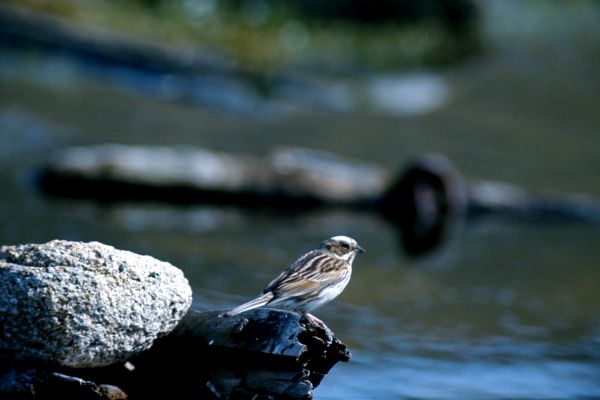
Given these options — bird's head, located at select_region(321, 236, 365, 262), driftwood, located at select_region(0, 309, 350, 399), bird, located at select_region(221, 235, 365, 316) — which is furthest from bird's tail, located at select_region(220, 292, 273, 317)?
bird's head, located at select_region(321, 236, 365, 262)

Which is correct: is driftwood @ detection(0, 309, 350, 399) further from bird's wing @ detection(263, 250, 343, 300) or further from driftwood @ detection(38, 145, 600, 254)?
driftwood @ detection(38, 145, 600, 254)

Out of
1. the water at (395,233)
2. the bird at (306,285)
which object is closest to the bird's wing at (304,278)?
the bird at (306,285)

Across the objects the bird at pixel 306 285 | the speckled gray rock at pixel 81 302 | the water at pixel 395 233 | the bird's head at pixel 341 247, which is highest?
the water at pixel 395 233

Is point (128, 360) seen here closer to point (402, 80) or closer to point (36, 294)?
point (36, 294)

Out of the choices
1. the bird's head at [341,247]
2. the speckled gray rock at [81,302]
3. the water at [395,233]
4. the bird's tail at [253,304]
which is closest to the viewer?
the speckled gray rock at [81,302]

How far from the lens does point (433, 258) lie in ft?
34.5

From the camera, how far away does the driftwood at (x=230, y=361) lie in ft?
18.0

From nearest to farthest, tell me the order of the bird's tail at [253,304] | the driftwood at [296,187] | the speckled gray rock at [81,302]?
the speckled gray rock at [81,302] < the bird's tail at [253,304] < the driftwood at [296,187]

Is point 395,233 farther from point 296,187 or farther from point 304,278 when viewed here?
point 304,278

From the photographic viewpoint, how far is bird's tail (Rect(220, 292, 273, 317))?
5273 mm

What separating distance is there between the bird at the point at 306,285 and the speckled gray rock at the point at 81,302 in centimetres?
37

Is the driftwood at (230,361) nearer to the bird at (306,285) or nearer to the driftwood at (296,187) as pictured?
the bird at (306,285)

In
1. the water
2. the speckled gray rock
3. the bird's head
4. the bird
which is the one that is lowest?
the speckled gray rock

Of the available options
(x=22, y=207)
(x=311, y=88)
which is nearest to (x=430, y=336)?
(x=22, y=207)
